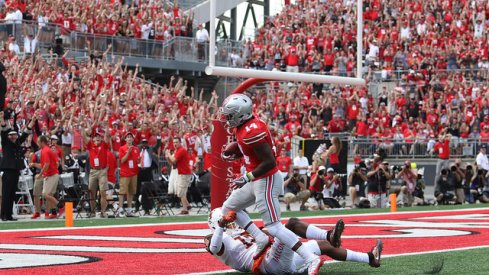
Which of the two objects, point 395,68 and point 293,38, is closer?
point 293,38

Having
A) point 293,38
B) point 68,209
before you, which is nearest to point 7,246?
point 68,209

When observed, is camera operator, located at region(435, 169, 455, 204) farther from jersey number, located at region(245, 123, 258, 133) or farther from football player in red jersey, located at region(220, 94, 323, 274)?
jersey number, located at region(245, 123, 258, 133)

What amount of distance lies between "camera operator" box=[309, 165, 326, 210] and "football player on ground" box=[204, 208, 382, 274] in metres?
12.7

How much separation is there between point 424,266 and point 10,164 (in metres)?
9.37

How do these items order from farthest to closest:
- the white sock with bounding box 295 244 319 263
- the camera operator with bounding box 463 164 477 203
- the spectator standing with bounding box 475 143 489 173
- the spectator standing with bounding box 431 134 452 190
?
the spectator standing with bounding box 475 143 489 173, the spectator standing with bounding box 431 134 452 190, the camera operator with bounding box 463 164 477 203, the white sock with bounding box 295 244 319 263

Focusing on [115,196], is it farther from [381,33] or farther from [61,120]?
[381,33]

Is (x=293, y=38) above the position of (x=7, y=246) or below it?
above

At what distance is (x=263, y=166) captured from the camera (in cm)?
853

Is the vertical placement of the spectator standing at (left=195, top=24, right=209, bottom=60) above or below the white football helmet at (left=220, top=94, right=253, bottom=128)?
above

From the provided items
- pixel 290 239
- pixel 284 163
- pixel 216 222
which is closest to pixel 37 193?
pixel 284 163

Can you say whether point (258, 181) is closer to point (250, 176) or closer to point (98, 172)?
point (250, 176)

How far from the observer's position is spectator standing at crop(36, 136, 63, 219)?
1750cm

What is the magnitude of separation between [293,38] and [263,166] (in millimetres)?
21247

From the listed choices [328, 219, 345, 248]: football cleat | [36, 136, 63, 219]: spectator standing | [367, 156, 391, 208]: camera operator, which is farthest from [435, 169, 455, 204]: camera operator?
[328, 219, 345, 248]: football cleat
